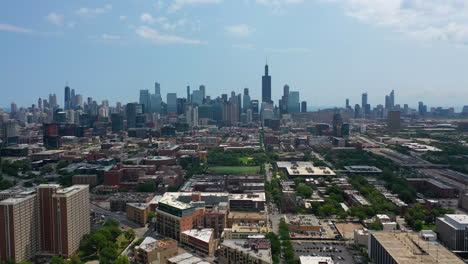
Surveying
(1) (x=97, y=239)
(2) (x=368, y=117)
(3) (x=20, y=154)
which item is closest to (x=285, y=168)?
(1) (x=97, y=239)

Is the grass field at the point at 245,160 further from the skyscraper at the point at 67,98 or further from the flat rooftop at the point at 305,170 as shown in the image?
the skyscraper at the point at 67,98

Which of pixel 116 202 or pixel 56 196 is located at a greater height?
pixel 56 196

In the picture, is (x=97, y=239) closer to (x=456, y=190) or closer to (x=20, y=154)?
(x=456, y=190)

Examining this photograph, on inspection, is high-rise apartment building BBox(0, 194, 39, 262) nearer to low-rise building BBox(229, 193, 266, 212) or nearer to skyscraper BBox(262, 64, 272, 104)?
low-rise building BBox(229, 193, 266, 212)

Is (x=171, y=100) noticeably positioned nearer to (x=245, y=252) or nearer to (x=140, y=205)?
(x=140, y=205)

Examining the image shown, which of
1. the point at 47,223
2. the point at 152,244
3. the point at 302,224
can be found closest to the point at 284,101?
the point at 302,224

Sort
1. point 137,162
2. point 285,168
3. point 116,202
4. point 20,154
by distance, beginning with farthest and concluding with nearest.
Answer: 1. point 20,154
2. point 137,162
3. point 285,168
4. point 116,202
